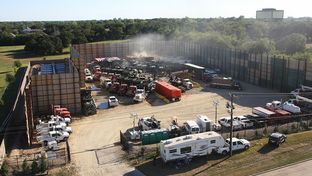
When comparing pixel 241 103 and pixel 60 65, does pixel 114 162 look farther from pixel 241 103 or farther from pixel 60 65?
pixel 60 65

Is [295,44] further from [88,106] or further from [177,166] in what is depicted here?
[177,166]

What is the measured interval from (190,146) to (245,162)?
3658 mm

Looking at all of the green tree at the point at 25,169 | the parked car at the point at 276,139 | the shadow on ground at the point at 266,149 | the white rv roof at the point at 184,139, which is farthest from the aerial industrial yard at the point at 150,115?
the green tree at the point at 25,169

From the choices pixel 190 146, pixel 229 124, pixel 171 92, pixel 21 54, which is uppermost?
pixel 21 54

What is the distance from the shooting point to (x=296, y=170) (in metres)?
22.1

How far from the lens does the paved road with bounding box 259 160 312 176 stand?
2161cm

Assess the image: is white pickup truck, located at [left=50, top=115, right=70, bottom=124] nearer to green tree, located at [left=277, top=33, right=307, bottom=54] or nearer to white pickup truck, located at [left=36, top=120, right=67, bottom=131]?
white pickup truck, located at [left=36, top=120, right=67, bottom=131]

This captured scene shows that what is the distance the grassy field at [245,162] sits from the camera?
877 inches

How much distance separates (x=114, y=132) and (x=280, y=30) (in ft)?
315

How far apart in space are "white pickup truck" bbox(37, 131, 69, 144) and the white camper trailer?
9021 millimetres

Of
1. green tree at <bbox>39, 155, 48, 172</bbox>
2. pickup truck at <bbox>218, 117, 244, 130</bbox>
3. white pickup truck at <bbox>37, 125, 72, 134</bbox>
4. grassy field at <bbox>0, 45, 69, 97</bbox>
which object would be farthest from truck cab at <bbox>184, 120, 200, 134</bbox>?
grassy field at <bbox>0, 45, 69, 97</bbox>

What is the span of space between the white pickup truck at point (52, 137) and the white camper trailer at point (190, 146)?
355 inches

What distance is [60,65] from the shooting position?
2024 inches

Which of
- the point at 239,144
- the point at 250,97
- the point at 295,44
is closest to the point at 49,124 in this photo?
the point at 239,144
